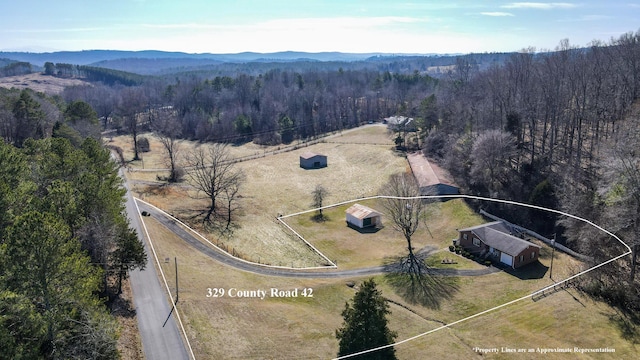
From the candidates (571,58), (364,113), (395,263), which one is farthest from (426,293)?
(364,113)

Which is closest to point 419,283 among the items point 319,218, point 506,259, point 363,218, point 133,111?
point 506,259

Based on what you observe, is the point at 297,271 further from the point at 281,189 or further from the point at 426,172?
the point at 426,172

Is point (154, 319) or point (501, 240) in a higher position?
point (501, 240)

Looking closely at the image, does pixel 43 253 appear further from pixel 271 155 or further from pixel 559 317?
pixel 271 155

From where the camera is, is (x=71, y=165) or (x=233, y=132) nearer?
(x=71, y=165)

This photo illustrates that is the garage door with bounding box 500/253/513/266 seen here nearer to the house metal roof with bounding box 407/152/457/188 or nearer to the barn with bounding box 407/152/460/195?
the barn with bounding box 407/152/460/195

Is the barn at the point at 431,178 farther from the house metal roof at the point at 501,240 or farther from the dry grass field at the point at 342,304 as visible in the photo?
the house metal roof at the point at 501,240

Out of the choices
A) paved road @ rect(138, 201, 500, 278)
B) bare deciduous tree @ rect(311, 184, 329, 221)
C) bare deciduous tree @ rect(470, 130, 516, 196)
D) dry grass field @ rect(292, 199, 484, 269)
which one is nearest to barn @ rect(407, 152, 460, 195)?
dry grass field @ rect(292, 199, 484, 269)
